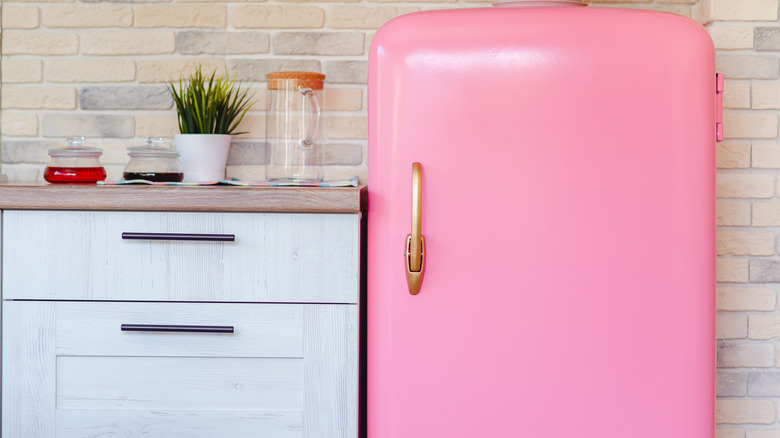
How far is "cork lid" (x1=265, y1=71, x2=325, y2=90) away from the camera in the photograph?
1650 millimetres

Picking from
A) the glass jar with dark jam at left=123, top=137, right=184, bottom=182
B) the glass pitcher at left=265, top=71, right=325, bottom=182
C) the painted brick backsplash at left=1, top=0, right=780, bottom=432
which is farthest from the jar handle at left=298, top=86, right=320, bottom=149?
the glass jar with dark jam at left=123, top=137, right=184, bottom=182

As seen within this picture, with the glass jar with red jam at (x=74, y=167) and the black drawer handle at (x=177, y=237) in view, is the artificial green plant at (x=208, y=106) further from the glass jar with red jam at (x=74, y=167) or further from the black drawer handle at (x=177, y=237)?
the black drawer handle at (x=177, y=237)

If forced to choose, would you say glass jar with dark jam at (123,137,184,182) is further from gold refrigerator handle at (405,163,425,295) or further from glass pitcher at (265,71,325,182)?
gold refrigerator handle at (405,163,425,295)

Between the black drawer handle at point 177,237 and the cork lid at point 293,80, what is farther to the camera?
the cork lid at point 293,80

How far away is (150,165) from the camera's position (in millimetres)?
1565

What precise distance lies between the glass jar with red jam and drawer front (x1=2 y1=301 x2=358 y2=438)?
371mm

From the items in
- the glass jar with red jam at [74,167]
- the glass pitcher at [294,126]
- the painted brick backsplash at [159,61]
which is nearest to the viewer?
the glass jar with red jam at [74,167]

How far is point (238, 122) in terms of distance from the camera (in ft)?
5.81

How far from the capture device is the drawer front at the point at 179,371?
1.29 meters

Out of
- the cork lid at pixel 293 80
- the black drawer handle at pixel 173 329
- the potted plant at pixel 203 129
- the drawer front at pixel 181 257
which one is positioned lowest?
the black drawer handle at pixel 173 329

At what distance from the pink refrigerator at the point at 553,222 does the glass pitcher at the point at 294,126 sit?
43 centimetres

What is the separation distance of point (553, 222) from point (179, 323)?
2.52 feet

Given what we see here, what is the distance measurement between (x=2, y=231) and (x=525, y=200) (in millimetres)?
1045

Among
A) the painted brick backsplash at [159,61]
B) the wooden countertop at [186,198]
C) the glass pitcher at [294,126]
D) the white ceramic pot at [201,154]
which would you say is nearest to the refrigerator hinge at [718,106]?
the painted brick backsplash at [159,61]
